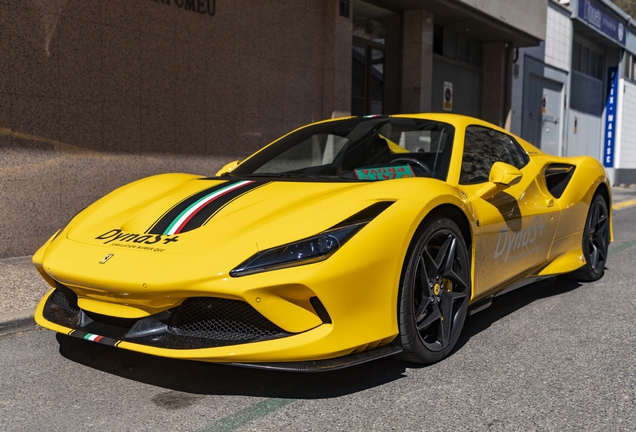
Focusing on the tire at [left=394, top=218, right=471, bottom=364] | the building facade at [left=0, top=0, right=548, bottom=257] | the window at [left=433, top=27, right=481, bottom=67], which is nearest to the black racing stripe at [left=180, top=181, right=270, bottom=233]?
the tire at [left=394, top=218, right=471, bottom=364]

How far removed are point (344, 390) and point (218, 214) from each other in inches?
39.4

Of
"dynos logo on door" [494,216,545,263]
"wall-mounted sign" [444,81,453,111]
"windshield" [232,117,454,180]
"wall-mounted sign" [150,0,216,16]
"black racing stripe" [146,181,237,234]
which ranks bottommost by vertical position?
"dynos logo on door" [494,216,545,263]

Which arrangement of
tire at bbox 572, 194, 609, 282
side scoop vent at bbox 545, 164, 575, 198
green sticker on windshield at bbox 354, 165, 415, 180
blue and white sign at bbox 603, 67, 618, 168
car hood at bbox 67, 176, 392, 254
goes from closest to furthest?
car hood at bbox 67, 176, 392, 254, green sticker on windshield at bbox 354, 165, 415, 180, side scoop vent at bbox 545, 164, 575, 198, tire at bbox 572, 194, 609, 282, blue and white sign at bbox 603, 67, 618, 168

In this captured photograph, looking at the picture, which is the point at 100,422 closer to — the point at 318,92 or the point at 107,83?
the point at 107,83

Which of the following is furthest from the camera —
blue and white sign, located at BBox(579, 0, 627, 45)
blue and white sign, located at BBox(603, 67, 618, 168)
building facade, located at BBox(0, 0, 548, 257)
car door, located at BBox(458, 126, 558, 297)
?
blue and white sign, located at BBox(603, 67, 618, 168)

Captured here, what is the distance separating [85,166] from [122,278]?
166 inches

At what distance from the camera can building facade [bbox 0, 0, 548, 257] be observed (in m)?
6.12

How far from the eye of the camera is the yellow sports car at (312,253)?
266cm

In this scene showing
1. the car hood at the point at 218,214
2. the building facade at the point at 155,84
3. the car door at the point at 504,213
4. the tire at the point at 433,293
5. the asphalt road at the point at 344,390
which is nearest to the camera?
the asphalt road at the point at 344,390

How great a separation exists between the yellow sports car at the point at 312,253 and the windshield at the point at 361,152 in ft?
0.04

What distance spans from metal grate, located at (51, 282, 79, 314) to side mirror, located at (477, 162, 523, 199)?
2165 millimetres

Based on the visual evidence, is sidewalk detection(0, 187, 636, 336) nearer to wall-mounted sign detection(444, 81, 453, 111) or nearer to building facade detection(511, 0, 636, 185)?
wall-mounted sign detection(444, 81, 453, 111)

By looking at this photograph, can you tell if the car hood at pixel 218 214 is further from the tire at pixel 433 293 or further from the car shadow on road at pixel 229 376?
the car shadow on road at pixel 229 376

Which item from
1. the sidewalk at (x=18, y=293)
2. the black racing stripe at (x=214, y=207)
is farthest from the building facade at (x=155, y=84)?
the black racing stripe at (x=214, y=207)
